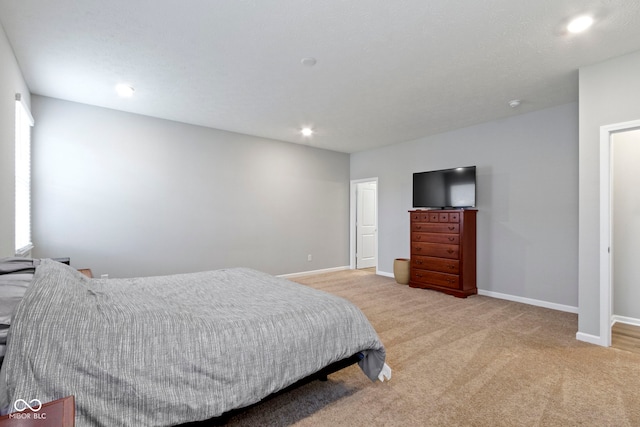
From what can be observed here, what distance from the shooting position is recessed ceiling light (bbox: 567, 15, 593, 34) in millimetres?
2239

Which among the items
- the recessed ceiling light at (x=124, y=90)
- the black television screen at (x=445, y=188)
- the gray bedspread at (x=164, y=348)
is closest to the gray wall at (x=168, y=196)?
the recessed ceiling light at (x=124, y=90)

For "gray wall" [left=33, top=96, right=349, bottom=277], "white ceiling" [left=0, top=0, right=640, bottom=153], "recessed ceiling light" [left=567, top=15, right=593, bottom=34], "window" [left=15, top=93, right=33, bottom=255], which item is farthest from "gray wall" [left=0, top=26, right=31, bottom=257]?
"recessed ceiling light" [left=567, top=15, right=593, bottom=34]

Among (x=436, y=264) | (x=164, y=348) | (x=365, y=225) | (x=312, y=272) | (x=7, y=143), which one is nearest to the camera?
(x=164, y=348)

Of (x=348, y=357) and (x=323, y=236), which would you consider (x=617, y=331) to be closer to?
(x=348, y=357)

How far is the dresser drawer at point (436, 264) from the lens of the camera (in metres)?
4.61

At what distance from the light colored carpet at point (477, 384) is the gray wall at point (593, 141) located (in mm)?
427

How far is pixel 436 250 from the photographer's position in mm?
4836

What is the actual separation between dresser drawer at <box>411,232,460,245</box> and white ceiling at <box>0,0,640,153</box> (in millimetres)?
1774

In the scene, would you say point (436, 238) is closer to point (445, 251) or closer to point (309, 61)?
point (445, 251)

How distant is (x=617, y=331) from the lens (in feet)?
10.7

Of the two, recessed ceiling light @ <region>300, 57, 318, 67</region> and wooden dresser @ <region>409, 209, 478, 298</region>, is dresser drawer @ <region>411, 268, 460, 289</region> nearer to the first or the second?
wooden dresser @ <region>409, 209, 478, 298</region>

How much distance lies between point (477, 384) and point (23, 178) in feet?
15.9

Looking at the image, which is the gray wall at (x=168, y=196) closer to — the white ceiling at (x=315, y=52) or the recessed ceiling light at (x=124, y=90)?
the white ceiling at (x=315, y=52)

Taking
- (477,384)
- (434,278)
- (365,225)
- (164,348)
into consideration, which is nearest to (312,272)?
(365,225)
